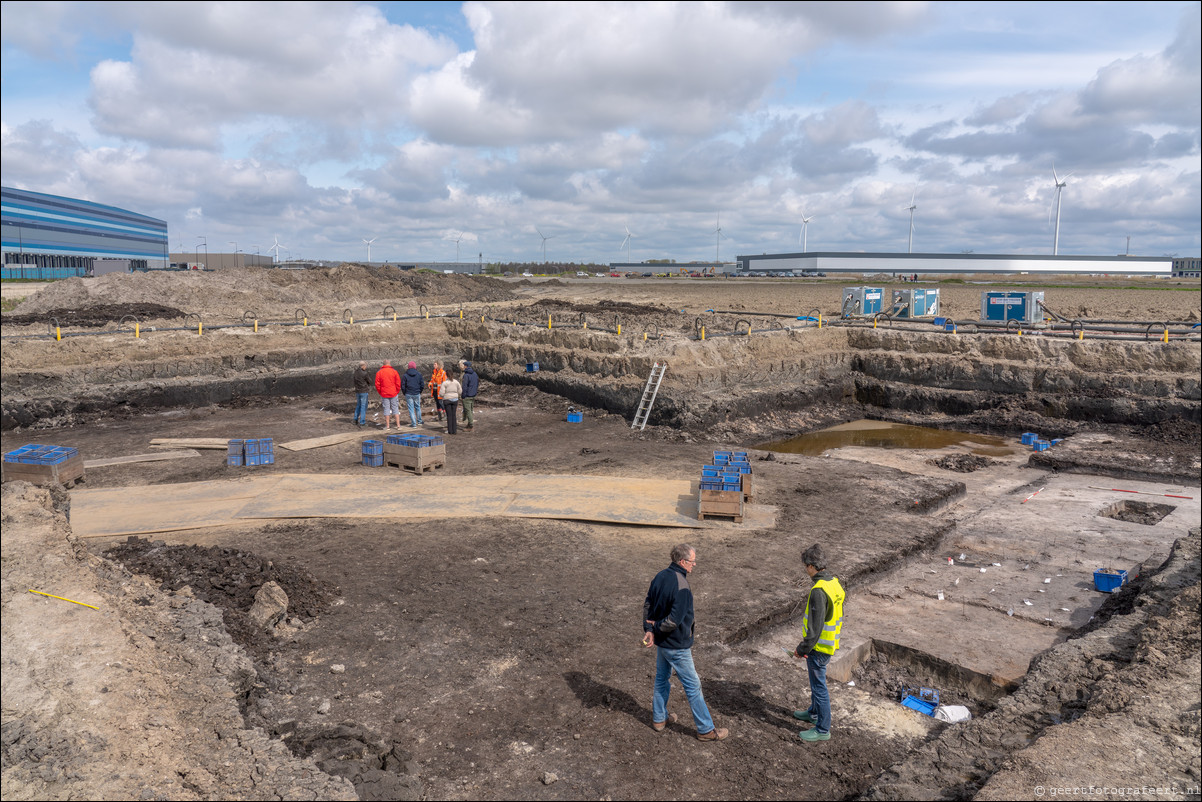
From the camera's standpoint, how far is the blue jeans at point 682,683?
19.6 ft

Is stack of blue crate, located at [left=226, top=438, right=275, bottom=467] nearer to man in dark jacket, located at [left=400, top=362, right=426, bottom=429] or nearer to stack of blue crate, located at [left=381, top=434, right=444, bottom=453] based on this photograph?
stack of blue crate, located at [left=381, top=434, right=444, bottom=453]

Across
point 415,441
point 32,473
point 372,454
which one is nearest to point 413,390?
point 372,454

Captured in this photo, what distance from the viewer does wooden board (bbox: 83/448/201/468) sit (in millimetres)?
14492

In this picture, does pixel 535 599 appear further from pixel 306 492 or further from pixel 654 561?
pixel 306 492

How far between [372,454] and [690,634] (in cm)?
1038

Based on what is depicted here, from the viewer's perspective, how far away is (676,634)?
5.91m

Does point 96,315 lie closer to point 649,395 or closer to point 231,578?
point 649,395

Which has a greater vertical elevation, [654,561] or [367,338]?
[367,338]

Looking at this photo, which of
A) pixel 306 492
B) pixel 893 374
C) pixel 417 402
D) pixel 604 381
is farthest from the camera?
pixel 893 374

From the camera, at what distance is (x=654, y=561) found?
10.2 m

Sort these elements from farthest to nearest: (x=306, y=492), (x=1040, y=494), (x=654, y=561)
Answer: (x=1040, y=494)
(x=306, y=492)
(x=654, y=561)

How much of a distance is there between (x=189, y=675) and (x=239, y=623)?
1272 millimetres

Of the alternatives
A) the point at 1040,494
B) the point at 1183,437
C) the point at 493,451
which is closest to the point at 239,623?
the point at 493,451

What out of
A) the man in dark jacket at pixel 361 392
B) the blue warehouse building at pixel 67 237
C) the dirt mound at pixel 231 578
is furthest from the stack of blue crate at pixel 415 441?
the blue warehouse building at pixel 67 237
